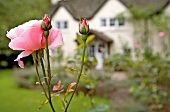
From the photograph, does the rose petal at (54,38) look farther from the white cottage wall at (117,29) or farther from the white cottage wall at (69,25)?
the white cottage wall at (117,29)

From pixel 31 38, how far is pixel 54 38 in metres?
0.02

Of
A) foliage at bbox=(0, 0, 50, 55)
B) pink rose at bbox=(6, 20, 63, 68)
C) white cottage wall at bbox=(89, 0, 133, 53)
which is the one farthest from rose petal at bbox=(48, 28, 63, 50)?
white cottage wall at bbox=(89, 0, 133, 53)

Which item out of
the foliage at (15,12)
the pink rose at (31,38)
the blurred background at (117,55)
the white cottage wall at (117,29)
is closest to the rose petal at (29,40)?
the pink rose at (31,38)

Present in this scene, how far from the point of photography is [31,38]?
188mm

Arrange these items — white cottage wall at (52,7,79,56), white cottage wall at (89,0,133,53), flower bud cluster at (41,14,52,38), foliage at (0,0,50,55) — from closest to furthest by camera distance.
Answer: flower bud cluster at (41,14,52,38), white cottage wall at (52,7,79,56), foliage at (0,0,50,55), white cottage wall at (89,0,133,53)

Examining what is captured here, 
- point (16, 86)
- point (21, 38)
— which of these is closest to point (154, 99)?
point (21, 38)

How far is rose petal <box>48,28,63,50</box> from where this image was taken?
0.65 ft

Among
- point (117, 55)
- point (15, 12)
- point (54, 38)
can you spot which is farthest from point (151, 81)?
point (54, 38)

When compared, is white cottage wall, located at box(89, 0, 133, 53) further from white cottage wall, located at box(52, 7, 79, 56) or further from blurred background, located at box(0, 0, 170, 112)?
white cottage wall, located at box(52, 7, 79, 56)

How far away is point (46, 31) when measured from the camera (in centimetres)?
18

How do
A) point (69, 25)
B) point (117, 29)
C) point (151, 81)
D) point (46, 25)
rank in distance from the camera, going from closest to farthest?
point (46, 25)
point (69, 25)
point (151, 81)
point (117, 29)

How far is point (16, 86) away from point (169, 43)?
5.50ft

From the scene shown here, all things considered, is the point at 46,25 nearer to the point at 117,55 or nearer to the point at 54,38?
the point at 54,38

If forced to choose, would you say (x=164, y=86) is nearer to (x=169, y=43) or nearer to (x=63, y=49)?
(x=169, y=43)
